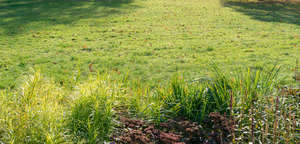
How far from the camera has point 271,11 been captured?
19.0m

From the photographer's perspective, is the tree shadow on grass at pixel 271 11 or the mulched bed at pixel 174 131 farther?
the tree shadow on grass at pixel 271 11

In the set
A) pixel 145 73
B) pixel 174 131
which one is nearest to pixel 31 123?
pixel 174 131

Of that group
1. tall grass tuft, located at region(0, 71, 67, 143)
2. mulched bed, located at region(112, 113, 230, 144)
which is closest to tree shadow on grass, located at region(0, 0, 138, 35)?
tall grass tuft, located at region(0, 71, 67, 143)

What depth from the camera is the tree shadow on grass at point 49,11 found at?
42.9 feet

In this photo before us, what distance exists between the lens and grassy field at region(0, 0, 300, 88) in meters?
7.46

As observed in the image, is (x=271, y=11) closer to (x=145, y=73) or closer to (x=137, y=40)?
(x=137, y=40)

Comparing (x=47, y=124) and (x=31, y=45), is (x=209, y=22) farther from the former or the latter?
(x=47, y=124)

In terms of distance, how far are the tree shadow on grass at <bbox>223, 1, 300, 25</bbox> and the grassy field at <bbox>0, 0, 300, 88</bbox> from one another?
17 centimetres

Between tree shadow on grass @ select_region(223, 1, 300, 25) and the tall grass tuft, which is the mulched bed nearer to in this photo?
the tall grass tuft

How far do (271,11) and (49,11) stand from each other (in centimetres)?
1463

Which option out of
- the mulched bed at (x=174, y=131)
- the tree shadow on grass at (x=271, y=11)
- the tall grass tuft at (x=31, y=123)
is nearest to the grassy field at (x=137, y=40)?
the tree shadow on grass at (x=271, y=11)

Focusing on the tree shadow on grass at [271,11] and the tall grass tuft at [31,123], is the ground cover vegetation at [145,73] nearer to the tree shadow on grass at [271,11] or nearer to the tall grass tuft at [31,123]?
the tall grass tuft at [31,123]

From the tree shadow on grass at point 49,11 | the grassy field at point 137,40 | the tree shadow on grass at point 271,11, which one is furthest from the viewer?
the tree shadow on grass at point 271,11

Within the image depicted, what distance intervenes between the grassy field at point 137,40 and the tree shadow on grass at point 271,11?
17 cm
